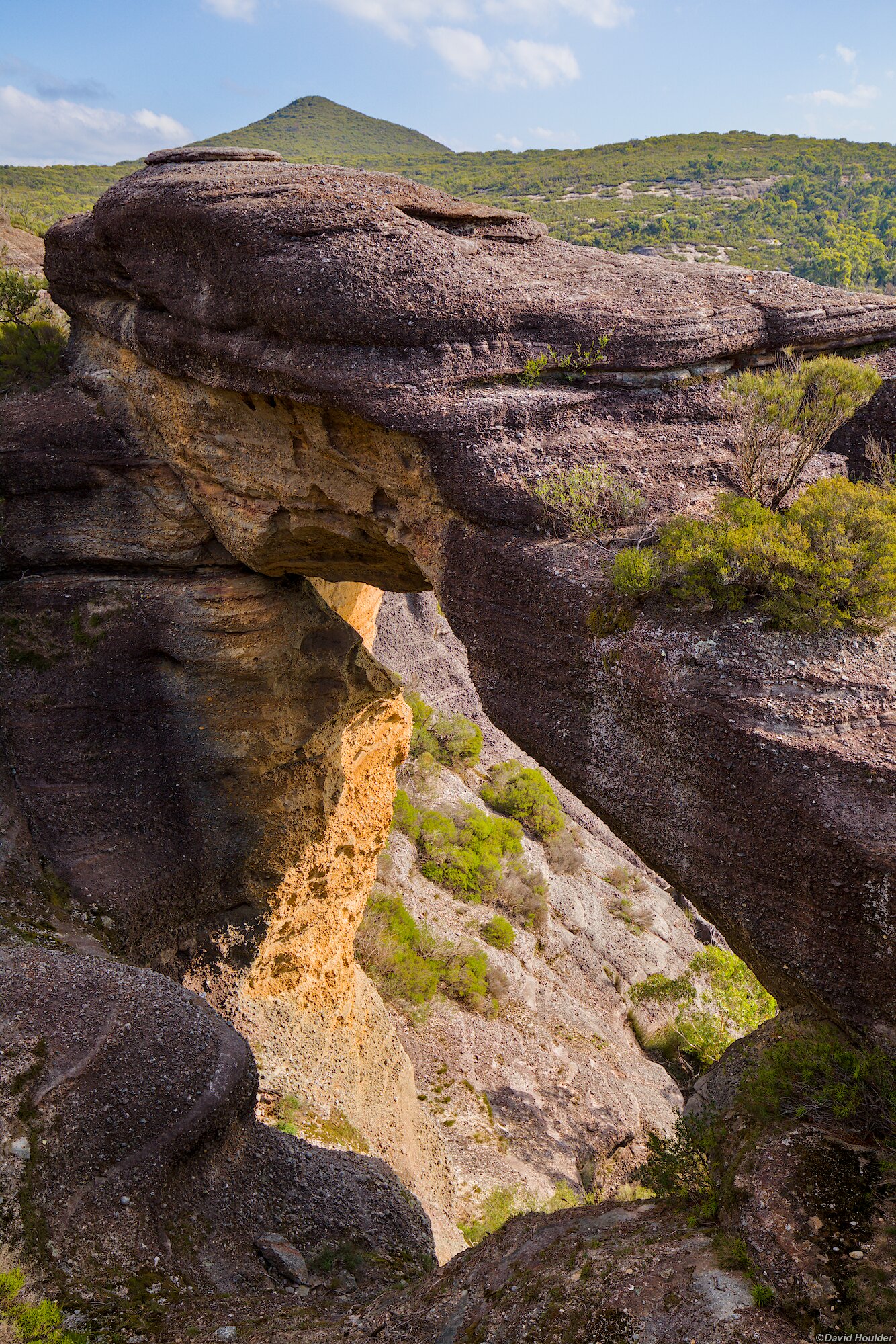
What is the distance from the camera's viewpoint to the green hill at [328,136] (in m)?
61.2

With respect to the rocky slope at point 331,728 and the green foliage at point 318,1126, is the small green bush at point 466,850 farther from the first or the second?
the green foliage at point 318,1126

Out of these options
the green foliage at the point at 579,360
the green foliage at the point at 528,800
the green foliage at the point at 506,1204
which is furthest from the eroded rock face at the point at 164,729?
the green foliage at the point at 528,800

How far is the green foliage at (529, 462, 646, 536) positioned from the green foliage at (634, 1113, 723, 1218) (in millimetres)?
5611

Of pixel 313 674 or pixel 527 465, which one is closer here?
pixel 527 465

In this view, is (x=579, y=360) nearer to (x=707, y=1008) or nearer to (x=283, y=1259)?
(x=283, y=1259)

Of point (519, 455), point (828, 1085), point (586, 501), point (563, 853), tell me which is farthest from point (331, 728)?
point (563, 853)

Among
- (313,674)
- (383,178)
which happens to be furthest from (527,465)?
(313,674)

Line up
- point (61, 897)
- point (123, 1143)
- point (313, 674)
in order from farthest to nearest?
point (313, 674) → point (61, 897) → point (123, 1143)

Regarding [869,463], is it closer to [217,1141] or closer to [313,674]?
[313,674]

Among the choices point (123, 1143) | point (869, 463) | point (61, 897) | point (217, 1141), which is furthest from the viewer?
point (61, 897)

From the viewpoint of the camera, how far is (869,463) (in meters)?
10.5

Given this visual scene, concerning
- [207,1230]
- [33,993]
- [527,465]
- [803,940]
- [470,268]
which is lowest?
[207,1230]

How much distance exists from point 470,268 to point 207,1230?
37.0ft

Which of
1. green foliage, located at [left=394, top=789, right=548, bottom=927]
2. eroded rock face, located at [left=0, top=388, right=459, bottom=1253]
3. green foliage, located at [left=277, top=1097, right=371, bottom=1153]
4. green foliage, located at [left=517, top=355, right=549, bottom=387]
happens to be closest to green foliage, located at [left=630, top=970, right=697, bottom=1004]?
green foliage, located at [left=394, top=789, right=548, bottom=927]
